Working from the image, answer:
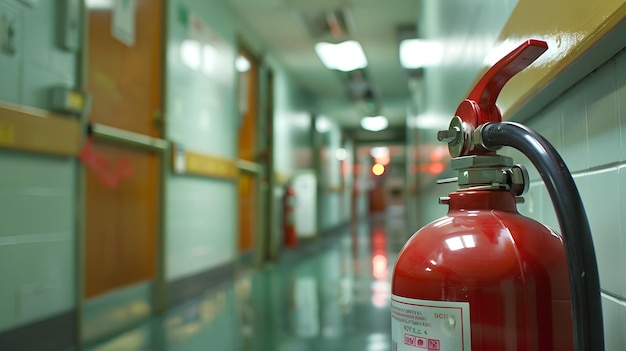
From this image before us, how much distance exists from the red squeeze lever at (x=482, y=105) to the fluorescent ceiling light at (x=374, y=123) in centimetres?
1132

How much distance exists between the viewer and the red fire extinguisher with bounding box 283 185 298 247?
6.82 metres

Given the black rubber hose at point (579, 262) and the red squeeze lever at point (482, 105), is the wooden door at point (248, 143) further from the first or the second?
the black rubber hose at point (579, 262)

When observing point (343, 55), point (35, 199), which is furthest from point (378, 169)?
point (35, 199)

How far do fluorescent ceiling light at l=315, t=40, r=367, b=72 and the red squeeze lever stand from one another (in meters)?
5.43

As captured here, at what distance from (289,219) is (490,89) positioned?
6.18m

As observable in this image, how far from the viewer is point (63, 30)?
7.54 ft

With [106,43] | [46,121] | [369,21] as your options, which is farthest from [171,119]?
[369,21]

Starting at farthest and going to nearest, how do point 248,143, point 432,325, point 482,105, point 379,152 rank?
point 379,152 → point 248,143 → point 482,105 → point 432,325

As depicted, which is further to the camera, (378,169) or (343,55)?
(378,169)

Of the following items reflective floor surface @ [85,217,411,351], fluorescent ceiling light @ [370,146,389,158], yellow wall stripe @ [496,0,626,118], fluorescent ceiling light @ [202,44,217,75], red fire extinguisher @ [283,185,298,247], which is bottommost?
reflective floor surface @ [85,217,411,351]

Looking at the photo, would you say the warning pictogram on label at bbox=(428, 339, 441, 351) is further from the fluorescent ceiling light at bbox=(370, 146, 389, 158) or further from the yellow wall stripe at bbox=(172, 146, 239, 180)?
the fluorescent ceiling light at bbox=(370, 146, 389, 158)

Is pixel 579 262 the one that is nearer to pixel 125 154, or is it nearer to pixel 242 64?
pixel 125 154

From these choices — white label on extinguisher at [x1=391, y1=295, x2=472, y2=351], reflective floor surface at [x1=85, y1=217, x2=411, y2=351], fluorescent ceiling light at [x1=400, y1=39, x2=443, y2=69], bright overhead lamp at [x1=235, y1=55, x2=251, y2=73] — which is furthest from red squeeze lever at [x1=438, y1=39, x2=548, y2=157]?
fluorescent ceiling light at [x1=400, y1=39, x2=443, y2=69]

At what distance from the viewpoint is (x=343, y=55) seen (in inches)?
256
